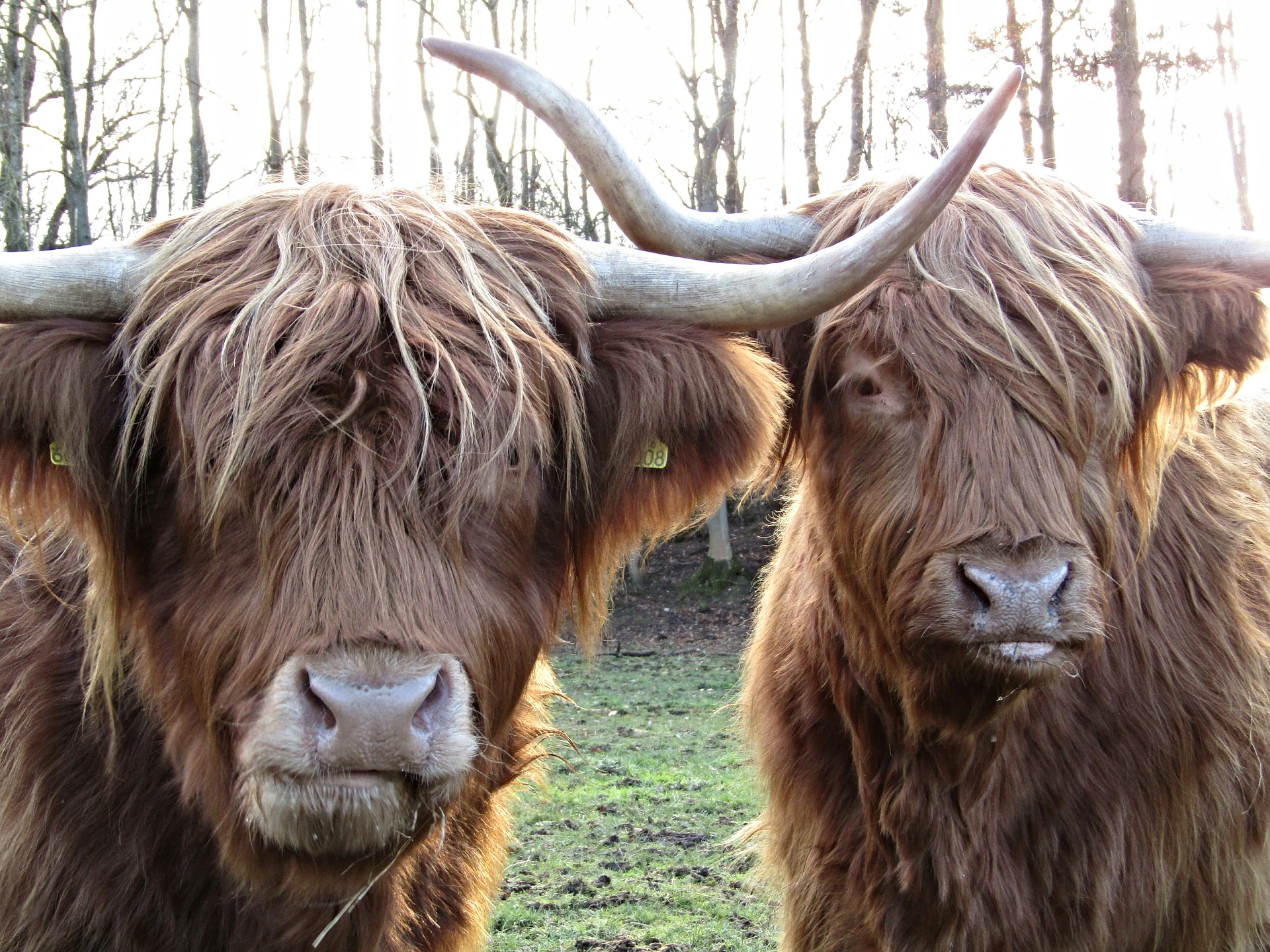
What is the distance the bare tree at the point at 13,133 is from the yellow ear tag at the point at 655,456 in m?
10.1

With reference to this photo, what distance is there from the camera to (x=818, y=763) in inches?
122

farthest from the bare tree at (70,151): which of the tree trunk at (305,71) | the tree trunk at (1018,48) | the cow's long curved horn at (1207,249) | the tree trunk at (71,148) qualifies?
the tree trunk at (1018,48)

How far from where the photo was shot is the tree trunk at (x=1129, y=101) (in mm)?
13727

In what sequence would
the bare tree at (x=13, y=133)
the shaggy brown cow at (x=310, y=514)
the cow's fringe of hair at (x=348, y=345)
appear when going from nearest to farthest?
1. the shaggy brown cow at (x=310, y=514)
2. the cow's fringe of hair at (x=348, y=345)
3. the bare tree at (x=13, y=133)

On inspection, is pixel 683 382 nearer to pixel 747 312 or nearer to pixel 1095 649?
pixel 747 312

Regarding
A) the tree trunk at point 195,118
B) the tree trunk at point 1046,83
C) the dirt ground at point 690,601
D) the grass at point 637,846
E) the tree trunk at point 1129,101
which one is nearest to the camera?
the grass at point 637,846

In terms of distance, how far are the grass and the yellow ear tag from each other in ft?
2.30

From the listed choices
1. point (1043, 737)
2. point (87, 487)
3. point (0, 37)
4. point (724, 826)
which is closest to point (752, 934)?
point (724, 826)

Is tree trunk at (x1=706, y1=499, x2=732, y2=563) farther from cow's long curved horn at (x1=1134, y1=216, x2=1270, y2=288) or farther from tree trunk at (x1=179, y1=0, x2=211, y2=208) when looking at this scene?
cow's long curved horn at (x1=1134, y1=216, x2=1270, y2=288)

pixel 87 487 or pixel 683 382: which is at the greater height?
pixel 683 382

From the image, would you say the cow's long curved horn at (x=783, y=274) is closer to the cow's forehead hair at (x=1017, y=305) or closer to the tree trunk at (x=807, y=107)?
the cow's forehead hair at (x=1017, y=305)

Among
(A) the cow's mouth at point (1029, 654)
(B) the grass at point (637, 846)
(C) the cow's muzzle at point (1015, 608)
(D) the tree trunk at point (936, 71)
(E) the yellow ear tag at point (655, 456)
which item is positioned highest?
(D) the tree trunk at point (936, 71)

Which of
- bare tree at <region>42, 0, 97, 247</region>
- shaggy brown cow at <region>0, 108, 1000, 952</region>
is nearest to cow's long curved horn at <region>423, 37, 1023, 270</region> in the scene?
shaggy brown cow at <region>0, 108, 1000, 952</region>

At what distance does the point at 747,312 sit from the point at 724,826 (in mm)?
4064
